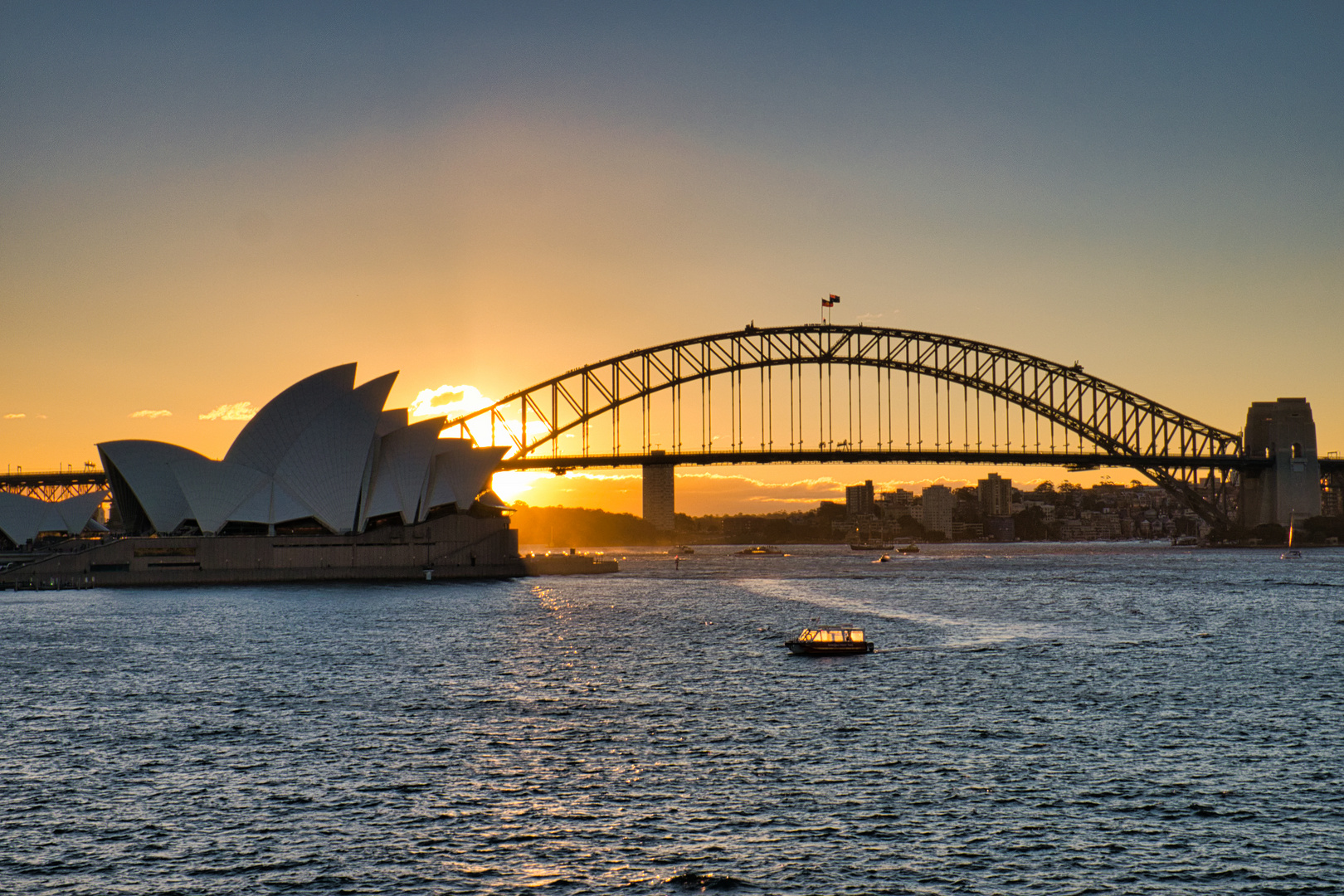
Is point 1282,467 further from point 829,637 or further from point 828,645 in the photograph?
point 828,645

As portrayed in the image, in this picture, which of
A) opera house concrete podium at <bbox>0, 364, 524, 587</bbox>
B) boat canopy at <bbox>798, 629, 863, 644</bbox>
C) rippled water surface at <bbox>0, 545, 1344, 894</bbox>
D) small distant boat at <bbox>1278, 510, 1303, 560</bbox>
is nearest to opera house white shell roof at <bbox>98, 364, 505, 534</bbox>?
opera house concrete podium at <bbox>0, 364, 524, 587</bbox>

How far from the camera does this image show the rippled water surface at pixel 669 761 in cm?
1878

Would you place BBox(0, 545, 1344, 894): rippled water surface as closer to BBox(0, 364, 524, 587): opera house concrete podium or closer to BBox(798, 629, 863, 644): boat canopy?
BBox(798, 629, 863, 644): boat canopy

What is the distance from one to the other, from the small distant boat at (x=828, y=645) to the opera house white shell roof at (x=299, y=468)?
5389cm

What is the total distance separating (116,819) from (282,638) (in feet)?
96.5

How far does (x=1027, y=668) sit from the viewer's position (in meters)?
40.2

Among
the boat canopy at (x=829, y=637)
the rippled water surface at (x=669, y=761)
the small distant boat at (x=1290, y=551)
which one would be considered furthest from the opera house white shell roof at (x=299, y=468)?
the small distant boat at (x=1290, y=551)

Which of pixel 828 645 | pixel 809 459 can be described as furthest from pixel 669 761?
pixel 809 459

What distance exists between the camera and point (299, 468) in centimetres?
9144

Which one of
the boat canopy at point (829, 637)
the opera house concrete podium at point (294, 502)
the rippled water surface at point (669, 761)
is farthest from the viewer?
the opera house concrete podium at point (294, 502)

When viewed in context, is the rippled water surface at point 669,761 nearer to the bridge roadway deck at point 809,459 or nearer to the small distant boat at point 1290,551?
the bridge roadway deck at point 809,459

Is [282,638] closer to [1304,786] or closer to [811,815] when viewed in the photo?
[811,815]

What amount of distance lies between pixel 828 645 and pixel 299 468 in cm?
5941

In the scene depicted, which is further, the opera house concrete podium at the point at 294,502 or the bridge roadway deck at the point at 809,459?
the bridge roadway deck at the point at 809,459
